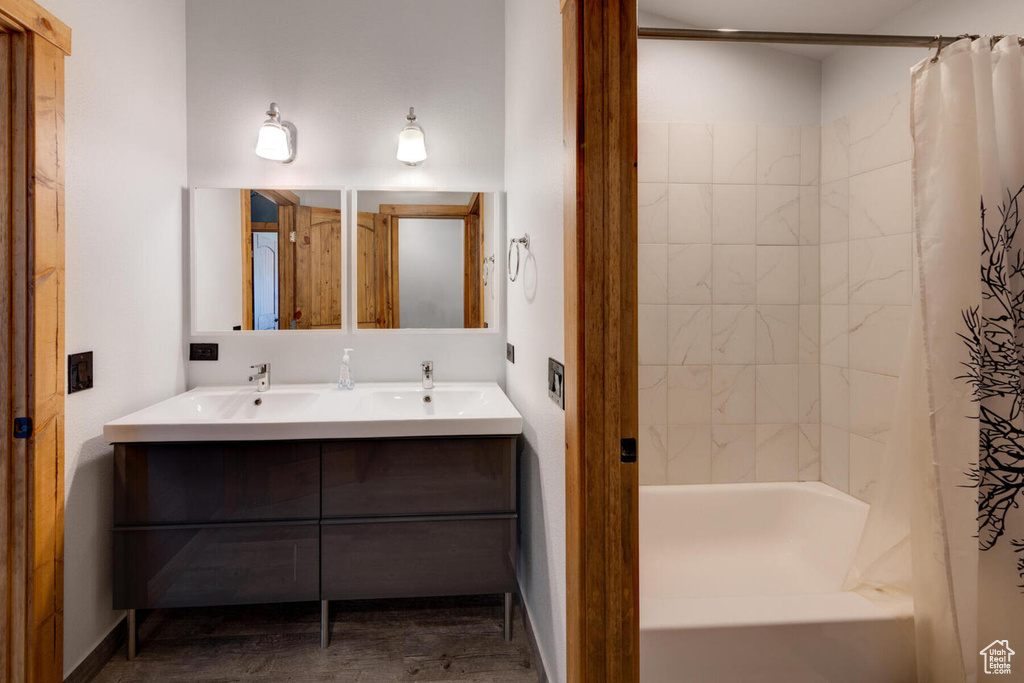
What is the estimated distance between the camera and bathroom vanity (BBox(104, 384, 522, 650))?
1774 mm

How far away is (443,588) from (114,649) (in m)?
1.11

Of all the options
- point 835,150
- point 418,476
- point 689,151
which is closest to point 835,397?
point 835,150

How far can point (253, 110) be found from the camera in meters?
2.44

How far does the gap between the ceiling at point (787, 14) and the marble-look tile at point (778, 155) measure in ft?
1.06

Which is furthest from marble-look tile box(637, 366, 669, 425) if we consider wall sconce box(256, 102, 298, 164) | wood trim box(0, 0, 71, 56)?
wood trim box(0, 0, 71, 56)

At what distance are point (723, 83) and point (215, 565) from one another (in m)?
2.47

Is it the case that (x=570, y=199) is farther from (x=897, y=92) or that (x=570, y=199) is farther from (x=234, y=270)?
(x=234, y=270)

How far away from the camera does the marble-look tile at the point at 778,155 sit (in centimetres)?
222

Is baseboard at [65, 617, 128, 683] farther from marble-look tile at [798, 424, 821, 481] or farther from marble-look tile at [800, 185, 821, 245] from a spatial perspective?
marble-look tile at [800, 185, 821, 245]

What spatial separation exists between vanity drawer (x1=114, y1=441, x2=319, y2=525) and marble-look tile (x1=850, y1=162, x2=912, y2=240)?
2.08 metres

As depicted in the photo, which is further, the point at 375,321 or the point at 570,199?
the point at 375,321

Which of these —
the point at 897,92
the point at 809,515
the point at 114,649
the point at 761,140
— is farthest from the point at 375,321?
the point at 897,92

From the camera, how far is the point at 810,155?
2.24 metres

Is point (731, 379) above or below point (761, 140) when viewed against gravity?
below
